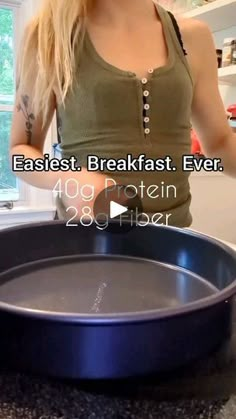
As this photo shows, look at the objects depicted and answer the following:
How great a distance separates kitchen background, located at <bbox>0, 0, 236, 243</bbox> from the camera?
163 centimetres

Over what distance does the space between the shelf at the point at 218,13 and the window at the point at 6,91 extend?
30.2 inches

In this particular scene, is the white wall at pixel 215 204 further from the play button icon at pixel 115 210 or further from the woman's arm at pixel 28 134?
the play button icon at pixel 115 210

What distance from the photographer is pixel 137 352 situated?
241mm

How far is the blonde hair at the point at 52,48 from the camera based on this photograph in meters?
0.67

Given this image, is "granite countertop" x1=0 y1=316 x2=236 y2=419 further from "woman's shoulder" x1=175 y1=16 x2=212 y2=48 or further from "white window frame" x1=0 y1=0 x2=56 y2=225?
"white window frame" x1=0 y1=0 x2=56 y2=225

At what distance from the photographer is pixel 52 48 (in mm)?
692

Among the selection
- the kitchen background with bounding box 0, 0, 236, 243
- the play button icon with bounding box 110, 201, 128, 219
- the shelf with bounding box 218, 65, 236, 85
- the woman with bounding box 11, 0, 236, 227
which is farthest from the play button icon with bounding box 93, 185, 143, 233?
the shelf with bounding box 218, 65, 236, 85

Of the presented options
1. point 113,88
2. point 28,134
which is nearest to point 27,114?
point 28,134

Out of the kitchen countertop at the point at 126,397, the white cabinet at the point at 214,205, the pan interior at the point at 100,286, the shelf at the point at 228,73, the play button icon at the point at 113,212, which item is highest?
the shelf at the point at 228,73

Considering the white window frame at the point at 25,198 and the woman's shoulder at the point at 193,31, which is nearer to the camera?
the woman's shoulder at the point at 193,31

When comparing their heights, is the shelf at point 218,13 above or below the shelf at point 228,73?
above

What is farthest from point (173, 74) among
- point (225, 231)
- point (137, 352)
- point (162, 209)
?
point (225, 231)

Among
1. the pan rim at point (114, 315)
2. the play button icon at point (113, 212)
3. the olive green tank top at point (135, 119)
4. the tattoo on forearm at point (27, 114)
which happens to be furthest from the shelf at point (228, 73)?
the pan rim at point (114, 315)

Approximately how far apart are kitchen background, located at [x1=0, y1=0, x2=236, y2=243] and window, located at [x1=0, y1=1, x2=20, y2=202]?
2 cm
